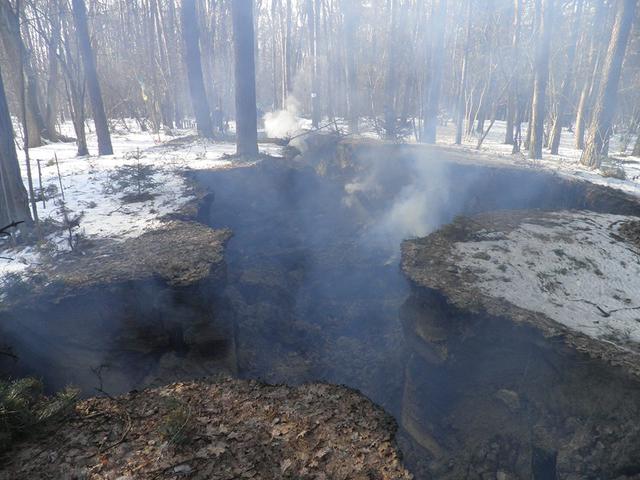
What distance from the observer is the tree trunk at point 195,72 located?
47.6 ft

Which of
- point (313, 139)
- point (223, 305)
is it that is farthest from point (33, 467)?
point (313, 139)

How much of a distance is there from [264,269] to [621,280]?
5640 mm

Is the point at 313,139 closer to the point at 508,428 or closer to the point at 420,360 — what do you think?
the point at 420,360

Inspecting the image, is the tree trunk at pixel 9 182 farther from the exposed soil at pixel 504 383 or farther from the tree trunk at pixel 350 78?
the tree trunk at pixel 350 78

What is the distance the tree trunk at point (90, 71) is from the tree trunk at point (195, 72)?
3.62m

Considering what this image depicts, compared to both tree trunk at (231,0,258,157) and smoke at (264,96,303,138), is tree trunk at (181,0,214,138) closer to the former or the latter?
tree trunk at (231,0,258,157)

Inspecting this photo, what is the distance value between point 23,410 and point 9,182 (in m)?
5.28

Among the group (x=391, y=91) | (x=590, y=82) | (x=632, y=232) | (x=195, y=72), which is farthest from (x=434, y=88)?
(x=632, y=232)

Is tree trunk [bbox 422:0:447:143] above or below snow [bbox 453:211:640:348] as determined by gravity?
above

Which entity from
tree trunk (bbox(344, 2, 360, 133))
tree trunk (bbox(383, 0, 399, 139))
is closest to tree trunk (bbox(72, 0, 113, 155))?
tree trunk (bbox(344, 2, 360, 133))

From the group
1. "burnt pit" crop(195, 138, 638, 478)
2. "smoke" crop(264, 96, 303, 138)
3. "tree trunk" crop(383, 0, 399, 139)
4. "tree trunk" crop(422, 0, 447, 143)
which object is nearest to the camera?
"burnt pit" crop(195, 138, 638, 478)

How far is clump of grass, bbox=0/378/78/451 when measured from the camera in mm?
2580

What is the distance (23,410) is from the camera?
105 inches

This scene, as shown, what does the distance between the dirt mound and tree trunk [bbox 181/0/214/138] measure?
43.2 feet
